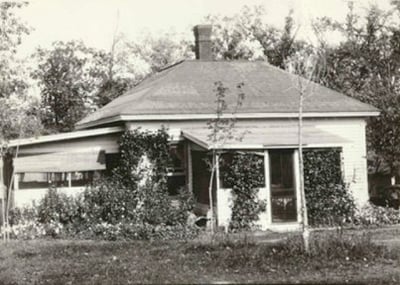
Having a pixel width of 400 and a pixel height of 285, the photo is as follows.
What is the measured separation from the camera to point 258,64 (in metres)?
26.0

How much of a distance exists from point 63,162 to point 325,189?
8.09 metres

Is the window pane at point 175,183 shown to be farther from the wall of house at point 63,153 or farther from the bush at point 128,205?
the wall of house at point 63,153

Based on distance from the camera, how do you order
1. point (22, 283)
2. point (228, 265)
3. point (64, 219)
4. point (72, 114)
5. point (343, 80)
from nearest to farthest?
1. point (22, 283)
2. point (228, 265)
3. point (64, 219)
4. point (343, 80)
5. point (72, 114)

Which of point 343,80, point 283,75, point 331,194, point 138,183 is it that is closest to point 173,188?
point 138,183

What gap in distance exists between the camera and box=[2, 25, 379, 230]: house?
19.3 m

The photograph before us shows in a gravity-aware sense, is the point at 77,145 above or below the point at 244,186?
above

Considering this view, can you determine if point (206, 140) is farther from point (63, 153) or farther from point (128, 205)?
point (63, 153)

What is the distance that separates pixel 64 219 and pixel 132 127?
12.6 feet

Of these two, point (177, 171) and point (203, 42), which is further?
point (203, 42)

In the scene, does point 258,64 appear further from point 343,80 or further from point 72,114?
point 72,114

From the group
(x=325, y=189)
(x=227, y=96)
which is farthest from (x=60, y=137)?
(x=325, y=189)

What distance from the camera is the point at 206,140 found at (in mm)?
18891

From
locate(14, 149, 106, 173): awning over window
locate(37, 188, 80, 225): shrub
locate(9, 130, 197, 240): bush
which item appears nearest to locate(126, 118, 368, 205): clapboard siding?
locate(9, 130, 197, 240): bush

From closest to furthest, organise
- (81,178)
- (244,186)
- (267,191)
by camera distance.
→ 1. (244,186)
2. (267,191)
3. (81,178)
